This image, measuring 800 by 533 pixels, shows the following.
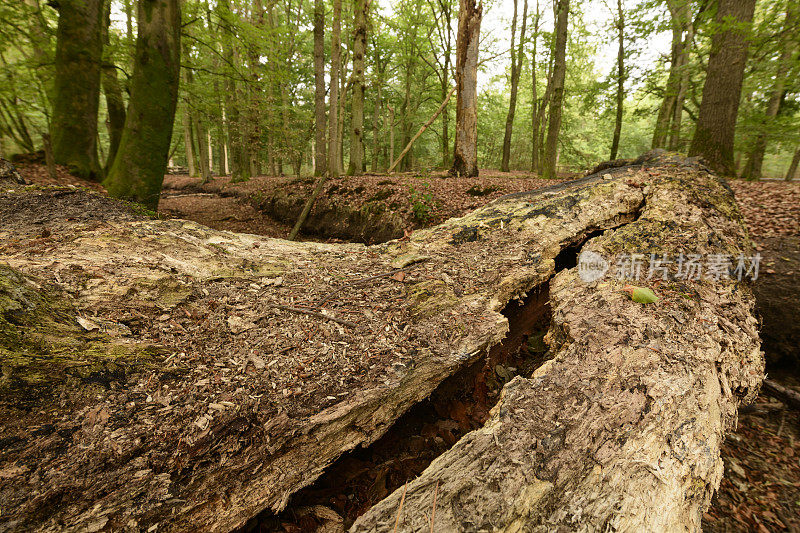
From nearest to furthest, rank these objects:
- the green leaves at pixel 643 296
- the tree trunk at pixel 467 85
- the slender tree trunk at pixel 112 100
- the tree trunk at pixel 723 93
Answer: the green leaves at pixel 643 296 < the tree trunk at pixel 723 93 < the slender tree trunk at pixel 112 100 < the tree trunk at pixel 467 85

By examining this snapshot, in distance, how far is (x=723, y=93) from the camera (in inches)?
250

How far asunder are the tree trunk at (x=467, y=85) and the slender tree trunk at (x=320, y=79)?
4.48 metres

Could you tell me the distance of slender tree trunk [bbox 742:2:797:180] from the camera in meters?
5.18

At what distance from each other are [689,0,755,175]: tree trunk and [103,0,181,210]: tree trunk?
10.2m

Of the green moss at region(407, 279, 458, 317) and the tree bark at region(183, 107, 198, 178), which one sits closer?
the green moss at region(407, 279, 458, 317)

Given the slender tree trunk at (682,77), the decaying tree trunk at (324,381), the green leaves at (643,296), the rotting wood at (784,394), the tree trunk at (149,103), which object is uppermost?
the slender tree trunk at (682,77)

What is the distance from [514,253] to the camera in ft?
10.8

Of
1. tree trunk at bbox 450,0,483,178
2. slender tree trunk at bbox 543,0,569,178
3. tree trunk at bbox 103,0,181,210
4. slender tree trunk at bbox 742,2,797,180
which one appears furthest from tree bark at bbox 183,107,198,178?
slender tree trunk at bbox 742,2,797,180

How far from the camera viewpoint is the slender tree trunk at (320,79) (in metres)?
9.97

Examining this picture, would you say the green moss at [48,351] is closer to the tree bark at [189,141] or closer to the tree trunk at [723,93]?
the tree trunk at [723,93]

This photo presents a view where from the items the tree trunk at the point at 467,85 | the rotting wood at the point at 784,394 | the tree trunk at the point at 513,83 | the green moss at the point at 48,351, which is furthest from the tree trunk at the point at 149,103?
the tree trunk at the point at 513,83

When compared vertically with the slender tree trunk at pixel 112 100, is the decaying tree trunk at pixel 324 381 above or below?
below

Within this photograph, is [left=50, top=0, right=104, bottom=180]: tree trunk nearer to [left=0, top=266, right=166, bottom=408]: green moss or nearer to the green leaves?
[left=0, top=266, right=166, bottom=408]: green moss

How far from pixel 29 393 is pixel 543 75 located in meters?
26.8
